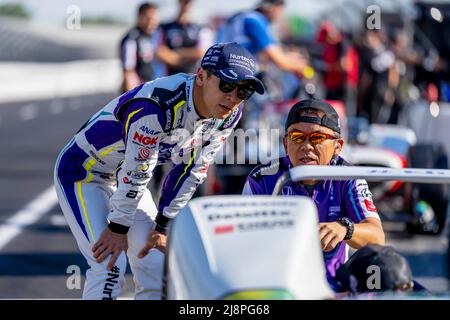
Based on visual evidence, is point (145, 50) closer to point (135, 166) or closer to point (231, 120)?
point (231, 120)

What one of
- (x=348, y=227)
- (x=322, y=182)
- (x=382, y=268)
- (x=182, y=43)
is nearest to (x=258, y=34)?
(x=182, y=43)

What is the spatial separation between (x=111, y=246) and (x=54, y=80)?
137 feet

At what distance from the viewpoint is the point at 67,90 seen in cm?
4944

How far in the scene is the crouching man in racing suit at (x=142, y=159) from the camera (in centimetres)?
545

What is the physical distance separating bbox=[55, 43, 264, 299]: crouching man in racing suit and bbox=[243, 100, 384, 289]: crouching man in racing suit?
0.27 m

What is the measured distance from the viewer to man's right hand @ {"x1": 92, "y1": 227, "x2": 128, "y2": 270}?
5.70m

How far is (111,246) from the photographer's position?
225 inches

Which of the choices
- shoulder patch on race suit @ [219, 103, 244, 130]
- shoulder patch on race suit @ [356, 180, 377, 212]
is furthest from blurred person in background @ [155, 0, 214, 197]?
shoulder patch on race suit @ [356, 180, 377, 212]

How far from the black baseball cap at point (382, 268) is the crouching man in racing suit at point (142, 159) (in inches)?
60.1

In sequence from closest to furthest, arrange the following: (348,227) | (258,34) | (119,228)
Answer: (348,227) → (119,228) → (258,34)

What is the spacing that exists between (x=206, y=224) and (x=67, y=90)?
46.3m

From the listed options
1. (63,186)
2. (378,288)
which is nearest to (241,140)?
(63,186)

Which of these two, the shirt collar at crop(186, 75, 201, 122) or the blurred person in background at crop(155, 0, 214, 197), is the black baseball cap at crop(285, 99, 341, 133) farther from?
the blurred person in background at crop(155, 0, 214, 197)
